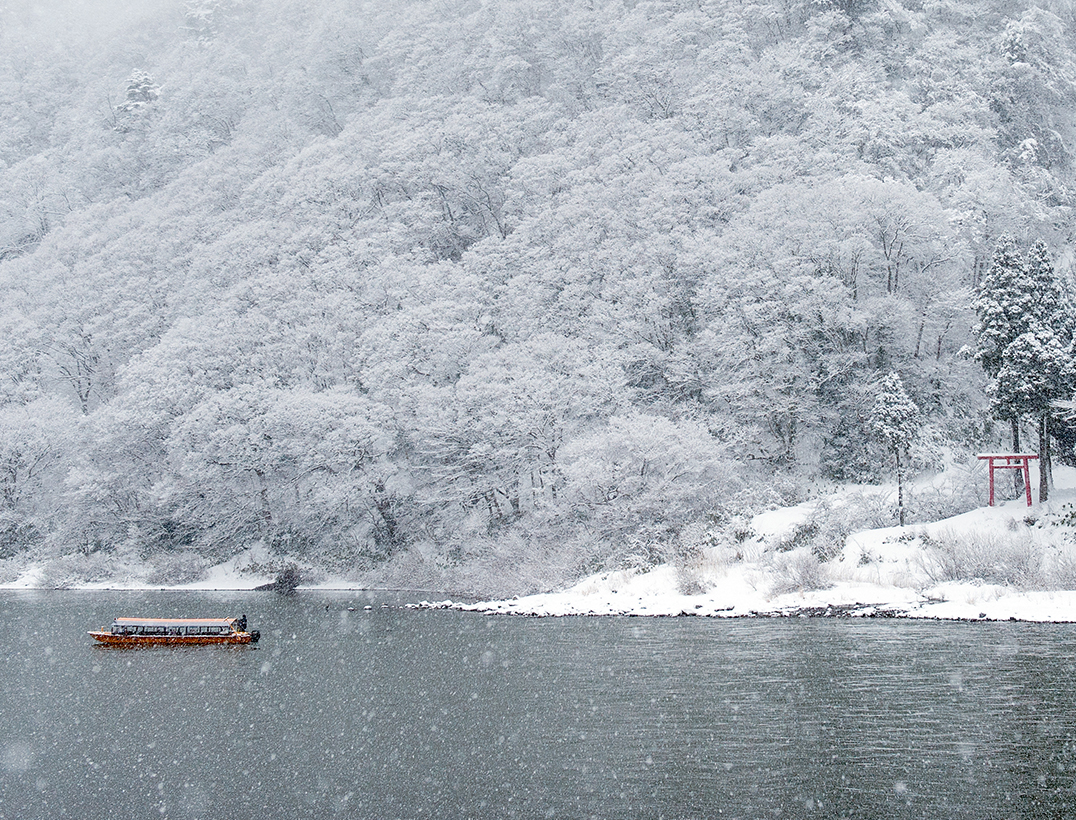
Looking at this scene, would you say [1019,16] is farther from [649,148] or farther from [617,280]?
[617,280]

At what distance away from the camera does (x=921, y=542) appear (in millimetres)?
28641

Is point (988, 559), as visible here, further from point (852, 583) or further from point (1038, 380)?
point (1038, 380)

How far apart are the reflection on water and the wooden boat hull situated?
1.14 meters

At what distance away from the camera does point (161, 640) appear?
97.8 ft

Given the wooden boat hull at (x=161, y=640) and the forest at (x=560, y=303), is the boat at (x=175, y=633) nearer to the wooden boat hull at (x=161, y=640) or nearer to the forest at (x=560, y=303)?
the wooden boat hull at (x=161, y=640)

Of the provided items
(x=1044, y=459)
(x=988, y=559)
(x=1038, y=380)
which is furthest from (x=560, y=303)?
(x=988, y=559)

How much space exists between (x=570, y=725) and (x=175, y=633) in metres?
18.8

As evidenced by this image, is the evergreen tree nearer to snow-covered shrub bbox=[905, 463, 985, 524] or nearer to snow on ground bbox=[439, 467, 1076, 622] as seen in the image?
snow on ground bbox=[439, 467, 1076, 622]

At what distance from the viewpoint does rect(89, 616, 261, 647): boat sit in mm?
29000

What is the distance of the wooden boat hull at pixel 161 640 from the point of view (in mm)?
28984

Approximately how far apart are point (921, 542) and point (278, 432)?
3407 centimetres

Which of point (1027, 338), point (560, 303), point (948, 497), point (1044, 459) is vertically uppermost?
point (560, 303)

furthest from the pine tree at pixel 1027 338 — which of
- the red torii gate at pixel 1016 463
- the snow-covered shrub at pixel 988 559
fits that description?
the snow-covered shrub at pixel 988 559

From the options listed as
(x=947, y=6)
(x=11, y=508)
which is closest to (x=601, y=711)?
(x=11, y=508)
